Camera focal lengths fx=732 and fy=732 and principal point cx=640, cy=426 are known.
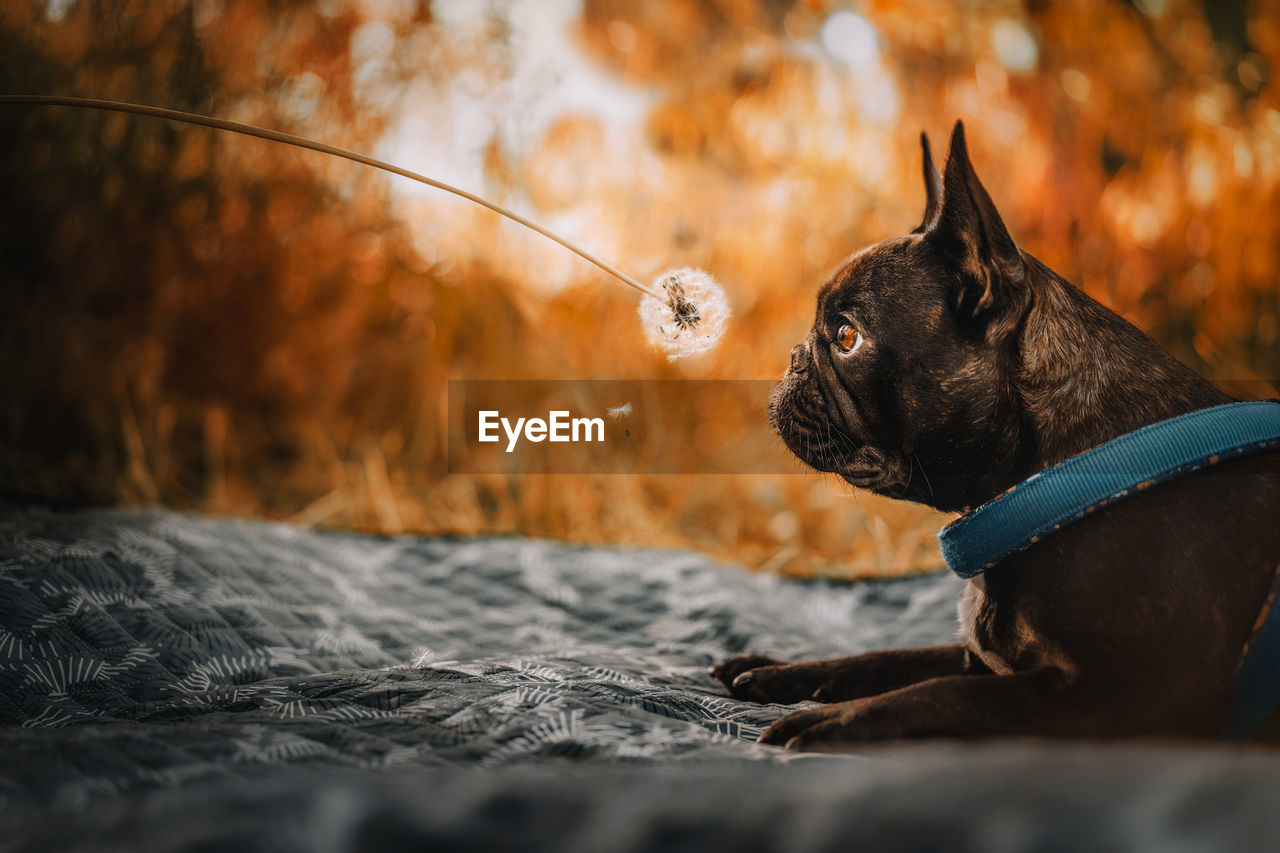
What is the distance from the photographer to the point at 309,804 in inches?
14.8

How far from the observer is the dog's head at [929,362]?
0.85 meters

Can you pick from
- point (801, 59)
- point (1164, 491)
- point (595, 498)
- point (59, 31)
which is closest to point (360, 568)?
point (595, 498)

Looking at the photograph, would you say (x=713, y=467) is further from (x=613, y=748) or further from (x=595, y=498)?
(x=613, y=748)

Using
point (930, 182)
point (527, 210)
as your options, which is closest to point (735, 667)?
point (930, 182)

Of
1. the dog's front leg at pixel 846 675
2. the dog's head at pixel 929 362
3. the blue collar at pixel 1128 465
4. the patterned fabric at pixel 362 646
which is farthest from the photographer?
the dog's front leg at pixel 846 675

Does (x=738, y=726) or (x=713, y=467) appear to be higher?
(x=713, y=467)

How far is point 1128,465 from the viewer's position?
0.73 m

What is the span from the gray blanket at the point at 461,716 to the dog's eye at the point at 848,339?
18.6 inches

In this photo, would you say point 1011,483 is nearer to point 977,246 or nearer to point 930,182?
point 977,246

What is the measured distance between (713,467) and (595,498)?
1.29 feet

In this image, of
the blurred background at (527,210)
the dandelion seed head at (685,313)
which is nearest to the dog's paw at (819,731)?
the dandelion seed head at (685,313)

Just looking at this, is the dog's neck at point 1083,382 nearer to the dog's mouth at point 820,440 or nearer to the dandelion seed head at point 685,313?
the dog's mouth at point 820,440

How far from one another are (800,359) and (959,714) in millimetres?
549

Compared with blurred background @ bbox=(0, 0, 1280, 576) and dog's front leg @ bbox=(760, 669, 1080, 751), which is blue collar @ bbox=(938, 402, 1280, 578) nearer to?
dog's front leg @ bbox=(760, 669, 1080, 751)
